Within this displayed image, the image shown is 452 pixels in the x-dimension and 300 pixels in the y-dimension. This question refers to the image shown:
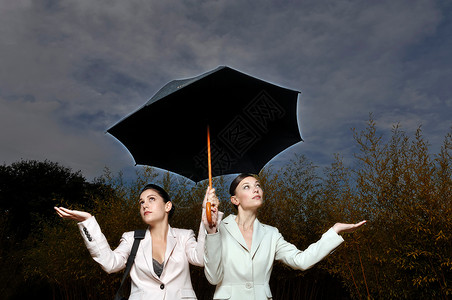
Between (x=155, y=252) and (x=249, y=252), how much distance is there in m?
0.69

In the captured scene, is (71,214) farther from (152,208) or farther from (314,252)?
(314,252)

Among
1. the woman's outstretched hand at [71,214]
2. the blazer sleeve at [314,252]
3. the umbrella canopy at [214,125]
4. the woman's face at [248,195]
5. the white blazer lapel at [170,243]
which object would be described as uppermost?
the umbrella canopy at [214,125]

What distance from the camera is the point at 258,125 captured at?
3.12 metres

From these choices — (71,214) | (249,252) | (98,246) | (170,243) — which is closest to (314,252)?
(249,252)

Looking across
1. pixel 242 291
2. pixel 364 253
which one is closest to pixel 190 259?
pixel 242 291

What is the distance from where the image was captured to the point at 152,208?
2.99 m

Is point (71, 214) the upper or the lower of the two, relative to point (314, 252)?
upper

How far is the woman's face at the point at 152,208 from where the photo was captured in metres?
2.98

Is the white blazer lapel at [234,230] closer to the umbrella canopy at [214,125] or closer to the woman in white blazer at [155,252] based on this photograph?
the woman in white blazer at [155,252]

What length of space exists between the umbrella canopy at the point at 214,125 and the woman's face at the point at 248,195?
0.77ft

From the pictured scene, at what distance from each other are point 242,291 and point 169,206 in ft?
2.89

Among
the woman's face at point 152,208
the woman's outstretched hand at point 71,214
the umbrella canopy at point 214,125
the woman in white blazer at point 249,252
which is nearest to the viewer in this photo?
the woman's outstretched hand at point 71,214

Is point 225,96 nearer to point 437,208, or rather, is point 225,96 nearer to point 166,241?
point 166,241

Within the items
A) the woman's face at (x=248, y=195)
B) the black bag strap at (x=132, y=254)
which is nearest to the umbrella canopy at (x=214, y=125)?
the woman's face at (x=248, y=195)
